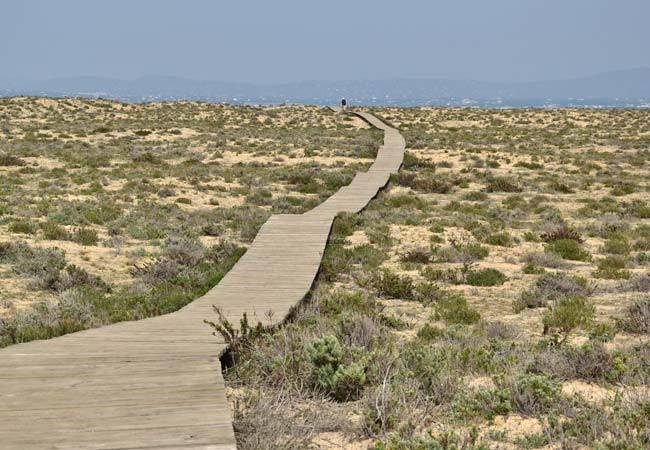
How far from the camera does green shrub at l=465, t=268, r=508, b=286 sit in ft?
37.5

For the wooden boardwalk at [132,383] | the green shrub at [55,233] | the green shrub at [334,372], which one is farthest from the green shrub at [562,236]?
the green shrub at [55,233]

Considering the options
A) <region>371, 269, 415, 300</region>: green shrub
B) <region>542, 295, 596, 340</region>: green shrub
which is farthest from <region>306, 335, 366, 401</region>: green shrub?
<region>371, 269, 415, 300</region>: green shrub

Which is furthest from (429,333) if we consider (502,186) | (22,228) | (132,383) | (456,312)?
(502,186)

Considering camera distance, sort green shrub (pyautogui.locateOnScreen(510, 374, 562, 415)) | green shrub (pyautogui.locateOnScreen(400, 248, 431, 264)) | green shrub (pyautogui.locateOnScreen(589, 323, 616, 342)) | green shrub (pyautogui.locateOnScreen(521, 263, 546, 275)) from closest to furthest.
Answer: green shrub (pyautogui.locateOnScreen(510, 374, 562, 415)) < green shrub (pyautogui.locateOnScreen(589, 323, 616, 342)) < green shrub (pyautogui.locateOnScreen(521, 263, 546, 275)) < green shrub (pyautogui.locateOnScreen(400, 248, 431, 264))

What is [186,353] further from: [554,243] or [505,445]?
[554,243]

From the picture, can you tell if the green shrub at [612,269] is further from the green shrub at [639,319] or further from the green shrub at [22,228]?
the green shrub at [22,228]

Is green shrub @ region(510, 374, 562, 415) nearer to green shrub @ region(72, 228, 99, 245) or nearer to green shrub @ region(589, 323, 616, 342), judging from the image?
green shrub @ region(589, 323, 616, 342)

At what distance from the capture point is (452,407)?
5.79 m

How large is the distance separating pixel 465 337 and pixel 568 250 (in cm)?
672

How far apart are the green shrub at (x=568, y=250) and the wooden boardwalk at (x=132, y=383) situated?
266 inches

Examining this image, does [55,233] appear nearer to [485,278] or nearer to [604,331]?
[485,278]

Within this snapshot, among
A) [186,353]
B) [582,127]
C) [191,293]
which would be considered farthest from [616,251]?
[582,127]

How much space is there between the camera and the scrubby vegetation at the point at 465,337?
215 inches

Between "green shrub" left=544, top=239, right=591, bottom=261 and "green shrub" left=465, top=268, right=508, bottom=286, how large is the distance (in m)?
2.42
